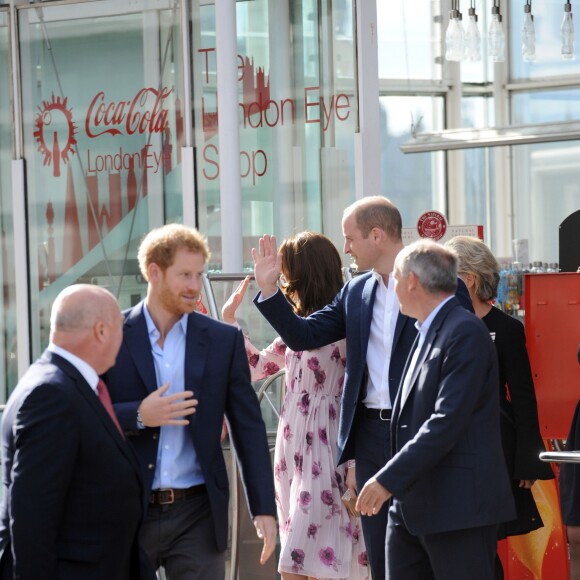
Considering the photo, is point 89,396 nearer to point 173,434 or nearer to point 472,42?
Result: point 173,434

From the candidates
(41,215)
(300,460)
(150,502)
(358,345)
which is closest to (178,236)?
(150,502)

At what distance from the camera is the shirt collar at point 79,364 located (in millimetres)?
2713

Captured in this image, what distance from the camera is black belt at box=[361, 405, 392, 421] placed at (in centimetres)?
398

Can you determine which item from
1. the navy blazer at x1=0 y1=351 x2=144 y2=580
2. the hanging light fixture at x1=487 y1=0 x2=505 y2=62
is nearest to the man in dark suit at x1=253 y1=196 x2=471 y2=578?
the navy blazer at x1=0 y1=351 x2=144 y2=580

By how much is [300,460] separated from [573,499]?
1.01 m

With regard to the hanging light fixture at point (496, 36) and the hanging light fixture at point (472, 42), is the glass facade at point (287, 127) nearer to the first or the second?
the hanging light fixture at point (472, 42)

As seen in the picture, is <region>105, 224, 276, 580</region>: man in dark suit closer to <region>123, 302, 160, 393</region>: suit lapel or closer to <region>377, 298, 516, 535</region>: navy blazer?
<region>123, 302, 160, 393</region>: suit lapel

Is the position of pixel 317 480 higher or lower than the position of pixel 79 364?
lower

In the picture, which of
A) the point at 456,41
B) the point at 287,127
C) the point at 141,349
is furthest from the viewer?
the point at 456,41

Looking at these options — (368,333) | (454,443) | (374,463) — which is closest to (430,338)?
(454,443)

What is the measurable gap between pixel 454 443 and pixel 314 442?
1.15 metres

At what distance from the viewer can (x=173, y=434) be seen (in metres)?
3.19

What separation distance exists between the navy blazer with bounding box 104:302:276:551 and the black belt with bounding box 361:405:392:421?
78cm

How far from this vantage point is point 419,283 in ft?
11.4
